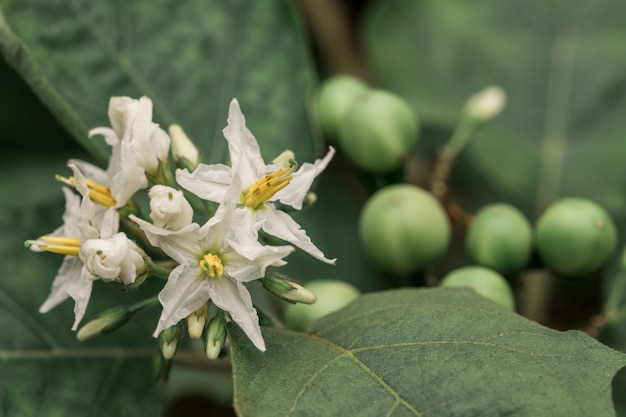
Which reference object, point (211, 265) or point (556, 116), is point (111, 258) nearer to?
point (211, 265)

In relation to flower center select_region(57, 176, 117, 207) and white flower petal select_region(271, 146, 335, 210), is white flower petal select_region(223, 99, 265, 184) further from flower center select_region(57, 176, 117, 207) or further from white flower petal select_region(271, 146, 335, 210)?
flower center select_region(57, 176, 117, 207)

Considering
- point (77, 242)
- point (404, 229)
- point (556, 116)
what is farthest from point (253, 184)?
point (556, 116)

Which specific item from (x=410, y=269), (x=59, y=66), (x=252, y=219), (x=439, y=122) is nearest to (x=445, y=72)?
(x=439, y=122)

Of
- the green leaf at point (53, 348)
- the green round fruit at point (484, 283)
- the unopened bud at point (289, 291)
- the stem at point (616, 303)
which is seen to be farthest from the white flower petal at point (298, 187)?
the stem at point (616, 303)

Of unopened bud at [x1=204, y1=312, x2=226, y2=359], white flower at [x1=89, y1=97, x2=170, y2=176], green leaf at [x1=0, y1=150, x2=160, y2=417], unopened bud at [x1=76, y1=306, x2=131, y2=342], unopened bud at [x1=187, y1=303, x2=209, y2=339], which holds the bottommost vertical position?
green leaf at [x1=0, y1=150, x2=160, y2=417]

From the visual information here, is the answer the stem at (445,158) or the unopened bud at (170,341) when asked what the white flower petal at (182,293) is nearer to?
the unopened bud at (170,341)

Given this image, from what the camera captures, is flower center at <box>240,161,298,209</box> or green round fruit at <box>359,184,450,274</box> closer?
flower center at <box>240,161,298,209</box>

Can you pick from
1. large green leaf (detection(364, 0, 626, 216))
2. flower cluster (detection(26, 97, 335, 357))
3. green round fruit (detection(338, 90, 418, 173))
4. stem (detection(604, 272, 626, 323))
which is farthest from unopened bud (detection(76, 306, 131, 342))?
large green leaf (detection(364, 0, 626, 216))
